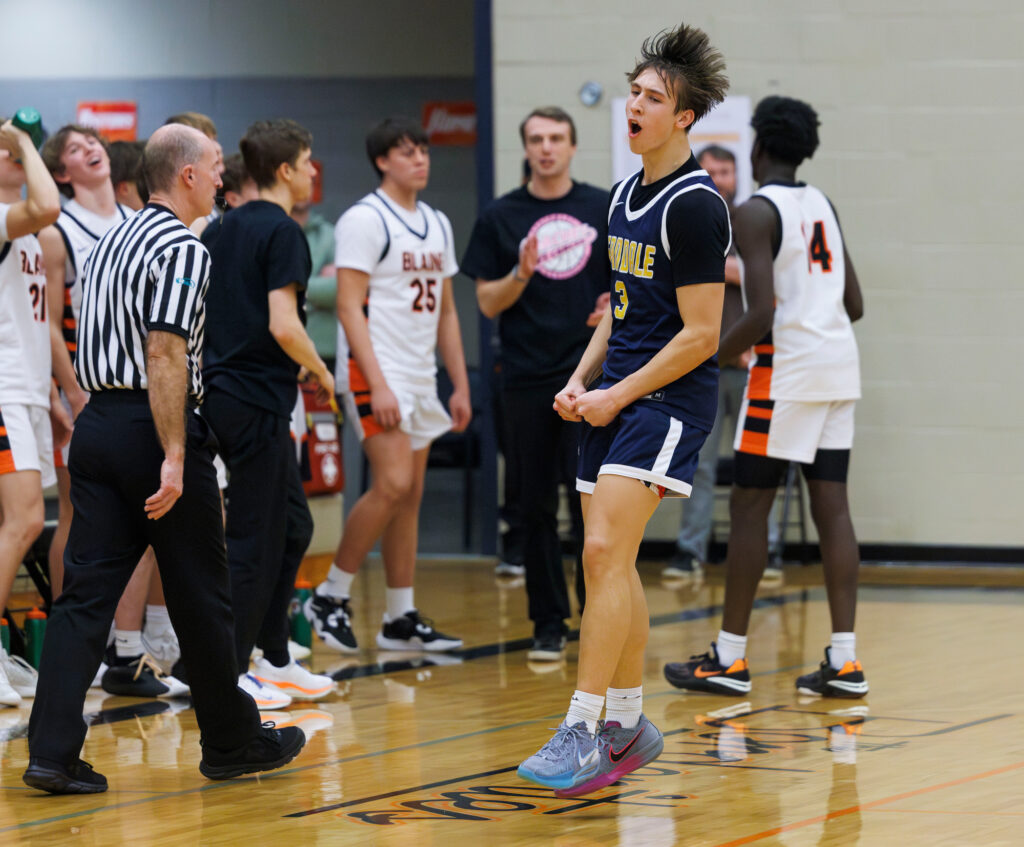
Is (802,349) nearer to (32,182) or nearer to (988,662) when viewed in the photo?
(988,662)

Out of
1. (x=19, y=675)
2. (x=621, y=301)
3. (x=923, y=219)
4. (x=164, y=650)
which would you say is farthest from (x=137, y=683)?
(x=923, y=219)

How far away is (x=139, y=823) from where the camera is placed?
3689 mm

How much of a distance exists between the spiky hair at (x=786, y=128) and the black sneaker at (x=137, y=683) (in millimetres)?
2747

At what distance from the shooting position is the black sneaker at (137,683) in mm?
5305

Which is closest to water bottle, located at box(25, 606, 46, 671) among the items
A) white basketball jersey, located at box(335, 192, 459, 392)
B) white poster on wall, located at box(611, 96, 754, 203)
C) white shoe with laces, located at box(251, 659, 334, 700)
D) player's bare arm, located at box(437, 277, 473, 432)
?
white shoe with laces, located at box(251, 659, 334, 700)

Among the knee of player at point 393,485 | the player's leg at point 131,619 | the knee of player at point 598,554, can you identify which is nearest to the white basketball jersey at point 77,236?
the player's leg at point 131,619

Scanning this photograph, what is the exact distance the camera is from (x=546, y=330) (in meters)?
6.00

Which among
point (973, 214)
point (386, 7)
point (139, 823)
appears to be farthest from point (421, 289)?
point (386, 7)

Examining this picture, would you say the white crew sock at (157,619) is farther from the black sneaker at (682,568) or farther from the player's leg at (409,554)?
the black sneaker at (682,568)

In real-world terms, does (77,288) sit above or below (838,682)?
Result: above

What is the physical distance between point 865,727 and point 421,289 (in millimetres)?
2601

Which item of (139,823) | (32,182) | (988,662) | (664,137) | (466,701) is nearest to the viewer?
(139,823)

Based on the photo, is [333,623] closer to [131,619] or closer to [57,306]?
[131,619]

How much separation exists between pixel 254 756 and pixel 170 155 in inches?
62.6
